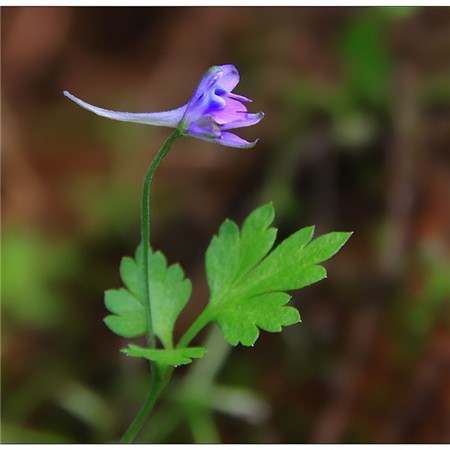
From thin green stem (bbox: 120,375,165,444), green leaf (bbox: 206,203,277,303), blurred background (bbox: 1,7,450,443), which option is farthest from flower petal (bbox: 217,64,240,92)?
blurred background (bbox: 1,7,450,443)

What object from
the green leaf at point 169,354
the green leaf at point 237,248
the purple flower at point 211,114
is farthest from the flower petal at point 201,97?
the green leaf at point 169,354

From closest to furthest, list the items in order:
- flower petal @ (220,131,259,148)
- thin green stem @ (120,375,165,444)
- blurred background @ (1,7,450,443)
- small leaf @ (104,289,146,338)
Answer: flower petal @ (220,131,259,148) → thin green stem @ (120,375,165,444) → small leaf @ (104,289,146,338) → blurred background @ (1,7,450,443)

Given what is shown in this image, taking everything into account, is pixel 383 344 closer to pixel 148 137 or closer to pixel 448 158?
pixel 448 158

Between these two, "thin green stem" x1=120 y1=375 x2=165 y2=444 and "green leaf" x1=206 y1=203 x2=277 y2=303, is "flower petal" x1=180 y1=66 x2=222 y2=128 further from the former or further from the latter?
"thin green stem" x1=120 y1=375 x2=165 y2=444

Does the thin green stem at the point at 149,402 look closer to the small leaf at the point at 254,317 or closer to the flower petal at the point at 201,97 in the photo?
the small leaf at the point at 254,317

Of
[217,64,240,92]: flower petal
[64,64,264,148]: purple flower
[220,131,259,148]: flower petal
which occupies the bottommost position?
[220,131,259,148]: flower petal

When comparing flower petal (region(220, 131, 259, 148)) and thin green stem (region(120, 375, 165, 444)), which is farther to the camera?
thin green stem (region(120, 375, 165, 444))

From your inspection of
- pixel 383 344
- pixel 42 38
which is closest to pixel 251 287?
pixel 383 344
